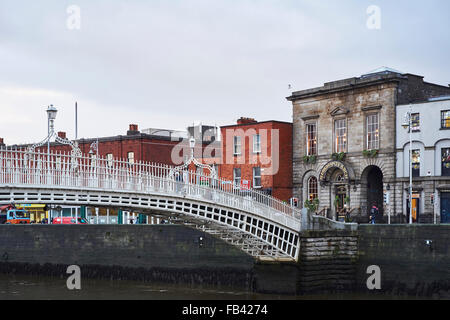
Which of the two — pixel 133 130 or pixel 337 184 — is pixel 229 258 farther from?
pixel 133 130

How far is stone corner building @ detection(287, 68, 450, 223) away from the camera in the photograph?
142ft

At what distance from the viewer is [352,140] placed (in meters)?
45.1

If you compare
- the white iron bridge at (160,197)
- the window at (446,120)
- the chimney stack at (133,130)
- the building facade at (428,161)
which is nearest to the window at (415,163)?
the building facade at (428,161)

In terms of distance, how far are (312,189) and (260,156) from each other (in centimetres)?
408

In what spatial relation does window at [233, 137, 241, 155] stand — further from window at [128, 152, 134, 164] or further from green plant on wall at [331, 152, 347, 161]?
window at [128, 152, 134, 164]

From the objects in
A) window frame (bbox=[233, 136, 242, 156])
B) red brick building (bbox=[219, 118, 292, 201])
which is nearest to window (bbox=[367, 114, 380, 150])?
red brick building (bbox=[219, 118, 292, 201])

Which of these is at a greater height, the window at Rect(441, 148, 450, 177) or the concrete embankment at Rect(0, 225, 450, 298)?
the window at Rect(441, 148, 450, 177)

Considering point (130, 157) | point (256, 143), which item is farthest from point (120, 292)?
point (130, 157)

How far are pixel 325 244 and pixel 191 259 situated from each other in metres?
8.14

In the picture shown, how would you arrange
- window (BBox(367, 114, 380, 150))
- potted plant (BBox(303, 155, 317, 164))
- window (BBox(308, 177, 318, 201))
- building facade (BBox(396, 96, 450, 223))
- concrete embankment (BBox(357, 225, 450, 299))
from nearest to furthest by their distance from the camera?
concrete embankment (BBox(357, 225, 450, 299)) < building facade (BBox(396, 96, 450, 223)) < window (BBox(367, 114, 380, 150)) < potted plant (BBox(303, 155, 317, 164)) < window (BBox(308, 177, 318, 201))

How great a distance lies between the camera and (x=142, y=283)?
3956cm

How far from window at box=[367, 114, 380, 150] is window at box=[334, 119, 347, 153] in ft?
5.50

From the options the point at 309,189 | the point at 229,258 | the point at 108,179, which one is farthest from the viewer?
the point at 309,189
